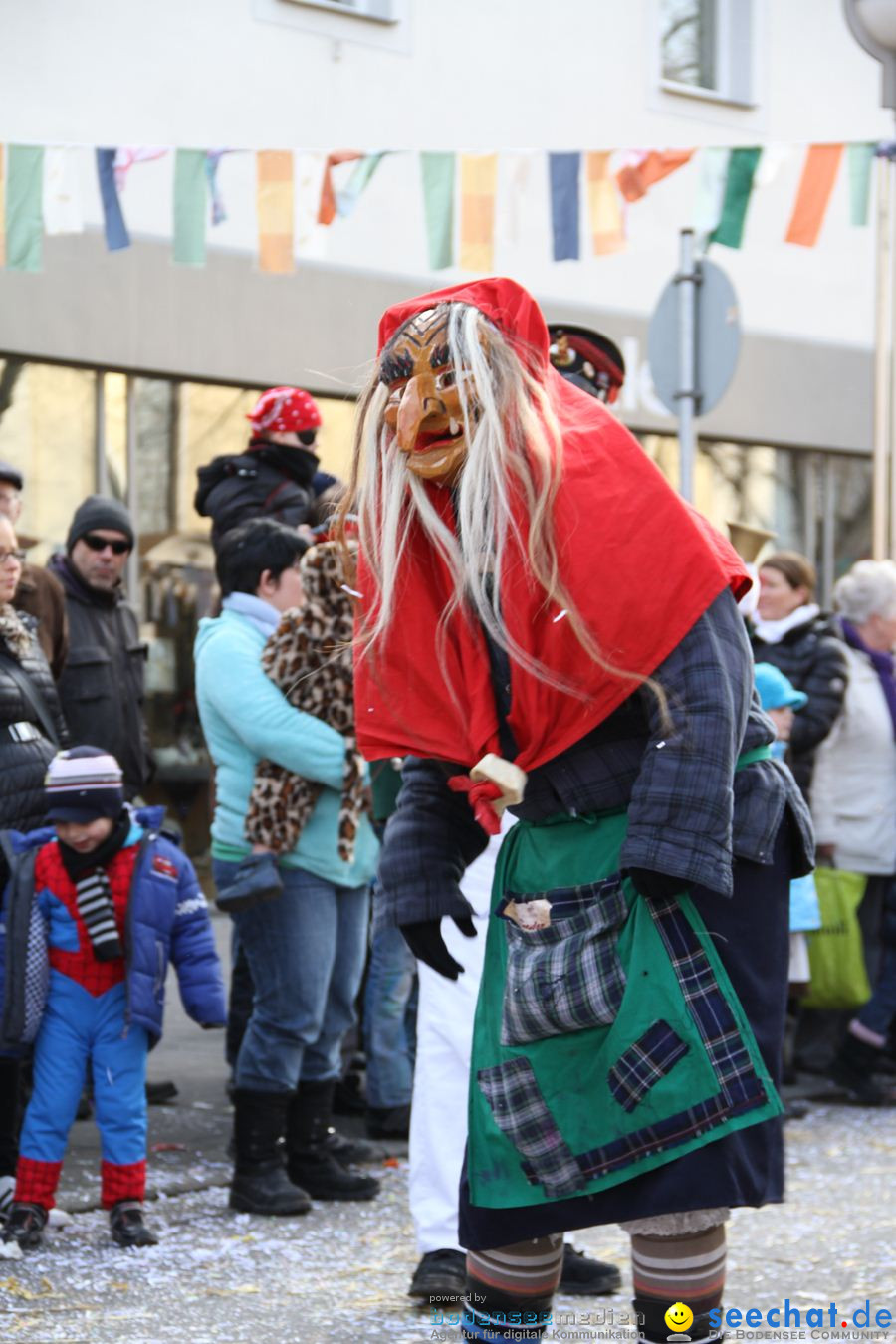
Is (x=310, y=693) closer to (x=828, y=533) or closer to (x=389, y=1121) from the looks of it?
(x=389, y=1121)

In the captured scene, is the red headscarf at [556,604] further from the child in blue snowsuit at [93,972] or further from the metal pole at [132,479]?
the metal pole at [132,479]

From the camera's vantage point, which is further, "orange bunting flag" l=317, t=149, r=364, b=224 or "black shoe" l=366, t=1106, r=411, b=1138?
"orange bunting flag" l=317, t=149, r=364, b=224

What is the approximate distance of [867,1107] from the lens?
718cm

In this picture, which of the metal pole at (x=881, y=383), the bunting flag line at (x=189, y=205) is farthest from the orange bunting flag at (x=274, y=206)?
the metal pole at (x=881, y=383)

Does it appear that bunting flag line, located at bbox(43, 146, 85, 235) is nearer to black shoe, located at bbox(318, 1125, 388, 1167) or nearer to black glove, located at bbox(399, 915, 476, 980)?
black shoe, located at bbox(318, 1125, 388, 1167)

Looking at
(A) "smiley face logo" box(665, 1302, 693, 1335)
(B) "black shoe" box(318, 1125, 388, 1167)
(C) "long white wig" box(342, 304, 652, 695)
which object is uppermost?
(C) "long white wig" box(342, 304, 652, 695)

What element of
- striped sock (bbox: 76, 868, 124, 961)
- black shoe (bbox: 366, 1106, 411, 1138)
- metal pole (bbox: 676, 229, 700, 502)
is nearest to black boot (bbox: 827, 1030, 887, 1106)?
black shoe (bbox: 366, 1106, 411, 1138)

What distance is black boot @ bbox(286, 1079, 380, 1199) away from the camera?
18.0ft

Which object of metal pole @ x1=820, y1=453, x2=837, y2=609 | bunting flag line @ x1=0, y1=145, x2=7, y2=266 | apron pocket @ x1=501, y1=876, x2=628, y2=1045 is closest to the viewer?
apron pocket @ x1=501, y1=876, x2=628, y2=1045

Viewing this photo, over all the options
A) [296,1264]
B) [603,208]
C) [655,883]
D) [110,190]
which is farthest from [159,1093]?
[603,208]

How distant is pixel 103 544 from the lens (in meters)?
6.92

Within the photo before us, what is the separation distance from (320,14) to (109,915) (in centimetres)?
805

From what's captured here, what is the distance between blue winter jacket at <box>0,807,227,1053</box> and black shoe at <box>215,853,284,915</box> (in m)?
0.11

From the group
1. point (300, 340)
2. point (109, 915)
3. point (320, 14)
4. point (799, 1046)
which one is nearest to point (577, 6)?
point (320, 14)
